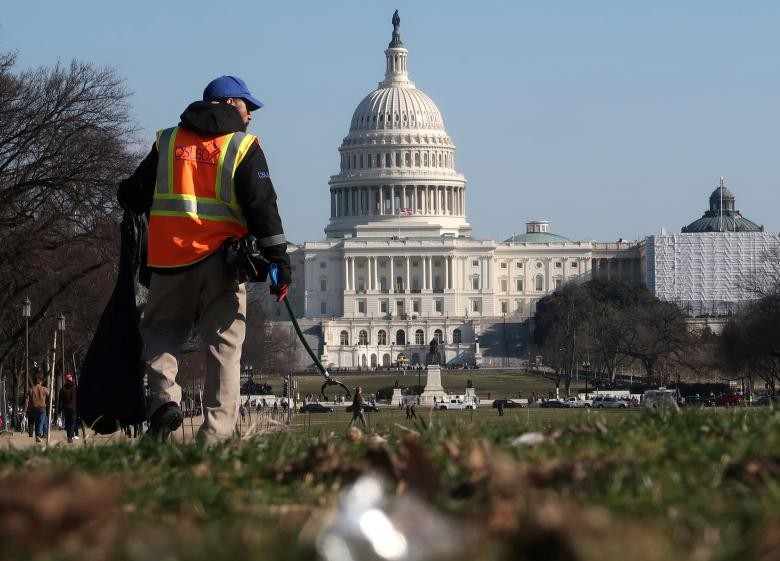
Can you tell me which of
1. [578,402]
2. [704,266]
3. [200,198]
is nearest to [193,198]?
[200,198]

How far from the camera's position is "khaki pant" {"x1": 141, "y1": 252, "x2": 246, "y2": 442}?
11.0 meters

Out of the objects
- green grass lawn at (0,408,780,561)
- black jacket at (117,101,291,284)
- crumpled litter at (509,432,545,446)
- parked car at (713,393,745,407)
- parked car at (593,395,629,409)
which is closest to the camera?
green grass lawn at (0,408,780,561)

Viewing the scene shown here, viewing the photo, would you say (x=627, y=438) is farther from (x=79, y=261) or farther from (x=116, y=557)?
(x=79, y=261)

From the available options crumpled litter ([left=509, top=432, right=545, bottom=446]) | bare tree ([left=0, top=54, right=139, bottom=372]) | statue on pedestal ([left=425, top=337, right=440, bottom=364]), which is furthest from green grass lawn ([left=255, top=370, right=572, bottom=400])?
crumpled litter ([left=509, top=432, right=545, bottom=446])

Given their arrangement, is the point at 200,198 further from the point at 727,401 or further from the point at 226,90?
the point at 727,401

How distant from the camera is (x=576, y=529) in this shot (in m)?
4.50

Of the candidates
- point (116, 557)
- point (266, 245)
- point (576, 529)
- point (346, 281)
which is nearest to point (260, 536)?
point (116, 557)

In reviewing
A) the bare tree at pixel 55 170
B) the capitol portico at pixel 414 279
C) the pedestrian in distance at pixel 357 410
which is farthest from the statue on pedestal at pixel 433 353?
the pedestrian in distance at pixel 357 410

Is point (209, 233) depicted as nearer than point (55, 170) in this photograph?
Yes

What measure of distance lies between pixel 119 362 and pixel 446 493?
18.5 ft

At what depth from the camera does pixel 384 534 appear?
4465 mm

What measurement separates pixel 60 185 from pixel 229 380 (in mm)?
26962

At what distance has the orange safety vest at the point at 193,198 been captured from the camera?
11.1 metres

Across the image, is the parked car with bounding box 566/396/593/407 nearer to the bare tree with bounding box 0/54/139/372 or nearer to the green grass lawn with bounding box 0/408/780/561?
the bare tree with bounding box 0/54/139/372
